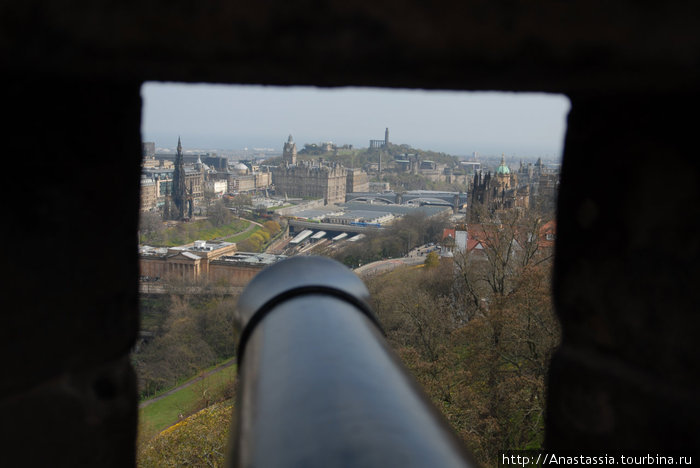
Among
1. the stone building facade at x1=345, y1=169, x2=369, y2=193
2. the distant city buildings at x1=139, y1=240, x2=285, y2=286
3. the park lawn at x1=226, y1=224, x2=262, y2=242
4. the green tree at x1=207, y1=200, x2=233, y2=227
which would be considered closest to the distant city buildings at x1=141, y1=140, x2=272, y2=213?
the green tree at x1=207, y1=200, x2=233, y2=227

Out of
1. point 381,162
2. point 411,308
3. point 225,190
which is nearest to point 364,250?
point 411,308

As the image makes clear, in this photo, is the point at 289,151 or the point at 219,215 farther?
the point at 289,151

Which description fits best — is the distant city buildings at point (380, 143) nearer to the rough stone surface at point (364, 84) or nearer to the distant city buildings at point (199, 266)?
the distant city buildings at point (199, 266)

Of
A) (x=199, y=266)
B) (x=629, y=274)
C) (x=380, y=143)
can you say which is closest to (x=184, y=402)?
(x=199, y=266)

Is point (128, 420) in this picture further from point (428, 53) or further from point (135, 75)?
point (428, 53)

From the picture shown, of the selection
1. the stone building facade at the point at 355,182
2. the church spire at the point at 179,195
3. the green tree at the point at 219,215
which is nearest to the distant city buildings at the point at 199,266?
the green tree at the point at 219,215

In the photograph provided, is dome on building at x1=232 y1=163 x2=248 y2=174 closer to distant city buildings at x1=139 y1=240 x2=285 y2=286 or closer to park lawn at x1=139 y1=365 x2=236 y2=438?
distant city buildings at x1=139 y1=240 x2=285 y2=286

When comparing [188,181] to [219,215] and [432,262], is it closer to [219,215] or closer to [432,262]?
[219,215]
